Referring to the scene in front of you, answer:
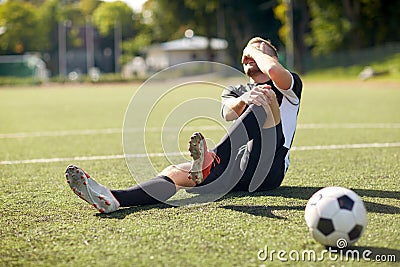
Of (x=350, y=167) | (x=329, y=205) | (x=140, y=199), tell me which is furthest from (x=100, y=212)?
(x=350, y=167)

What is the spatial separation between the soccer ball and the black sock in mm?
1322

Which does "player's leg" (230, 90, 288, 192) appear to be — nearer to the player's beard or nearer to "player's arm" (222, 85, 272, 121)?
"player's arm" (222, 85, 272, 121)

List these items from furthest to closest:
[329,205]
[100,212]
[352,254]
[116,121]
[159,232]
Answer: [116,121] → [100,212] → [159,232] → [329,205] → [352,254]

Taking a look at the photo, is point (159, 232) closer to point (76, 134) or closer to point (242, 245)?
point (242, 245)

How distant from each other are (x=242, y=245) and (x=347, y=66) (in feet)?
132

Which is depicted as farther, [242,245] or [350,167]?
[350,167]

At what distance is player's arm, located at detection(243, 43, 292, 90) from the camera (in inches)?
180

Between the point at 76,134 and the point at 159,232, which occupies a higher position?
the point at 159,232

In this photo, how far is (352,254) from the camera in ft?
11.3

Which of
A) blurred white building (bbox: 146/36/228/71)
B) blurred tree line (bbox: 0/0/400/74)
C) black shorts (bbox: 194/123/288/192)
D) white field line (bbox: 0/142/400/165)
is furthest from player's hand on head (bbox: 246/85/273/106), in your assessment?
blurred white building (bbox: 146/36/228/71)

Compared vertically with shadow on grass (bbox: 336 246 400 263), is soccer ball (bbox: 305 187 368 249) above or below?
above

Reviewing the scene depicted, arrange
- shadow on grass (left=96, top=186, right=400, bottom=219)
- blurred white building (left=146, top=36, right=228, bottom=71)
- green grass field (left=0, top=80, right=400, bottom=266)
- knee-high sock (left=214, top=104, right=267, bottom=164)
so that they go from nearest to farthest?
green grass field (left=0, top=80, right=400, bottom=266) → shadow on grass (left=96, top=186, right=400, bottom=219) → knee-high sock (left=214, top=104, right=267, bottom=164) → blurred white building (left=146, top=36, right=228, bottom=71)

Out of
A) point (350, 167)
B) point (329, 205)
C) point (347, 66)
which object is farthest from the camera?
point (347, 66)

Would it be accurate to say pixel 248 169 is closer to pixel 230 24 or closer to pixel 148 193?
pixel 148 193
